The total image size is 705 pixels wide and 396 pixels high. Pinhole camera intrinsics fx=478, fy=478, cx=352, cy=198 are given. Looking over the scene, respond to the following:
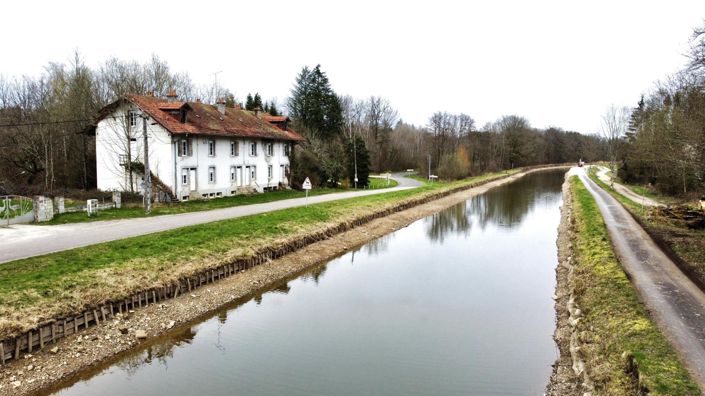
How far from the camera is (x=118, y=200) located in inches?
1085

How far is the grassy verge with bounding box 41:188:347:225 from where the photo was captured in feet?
76.2

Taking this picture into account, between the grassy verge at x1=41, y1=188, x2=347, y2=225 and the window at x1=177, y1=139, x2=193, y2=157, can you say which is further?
the window at x1=177, y1=139, x2=193, y2=157

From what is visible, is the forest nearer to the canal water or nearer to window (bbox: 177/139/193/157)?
window (bbox: 177/139/193/157)

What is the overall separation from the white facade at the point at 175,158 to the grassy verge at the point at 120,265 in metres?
10.4

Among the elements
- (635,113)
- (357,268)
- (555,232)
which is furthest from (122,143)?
(635,113)

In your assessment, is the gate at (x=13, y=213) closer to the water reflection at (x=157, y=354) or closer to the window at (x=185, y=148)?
the window at (x=185, y=148)

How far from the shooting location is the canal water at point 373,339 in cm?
1012

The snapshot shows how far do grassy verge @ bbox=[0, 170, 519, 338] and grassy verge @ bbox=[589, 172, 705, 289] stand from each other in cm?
1522

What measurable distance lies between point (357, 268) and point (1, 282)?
12.4 metres

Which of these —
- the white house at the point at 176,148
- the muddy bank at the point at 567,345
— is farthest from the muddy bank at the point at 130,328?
the white house at the point at 176,148

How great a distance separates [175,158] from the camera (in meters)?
31.3

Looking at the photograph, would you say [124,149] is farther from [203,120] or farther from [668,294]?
[668,294]

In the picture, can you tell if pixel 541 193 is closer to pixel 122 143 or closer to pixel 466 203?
pixel 466 203

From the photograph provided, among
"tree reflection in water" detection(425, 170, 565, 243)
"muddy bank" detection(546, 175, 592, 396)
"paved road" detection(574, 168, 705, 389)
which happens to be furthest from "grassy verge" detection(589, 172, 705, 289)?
"tree reflection in water" detection(425, 170, 565, 243)
